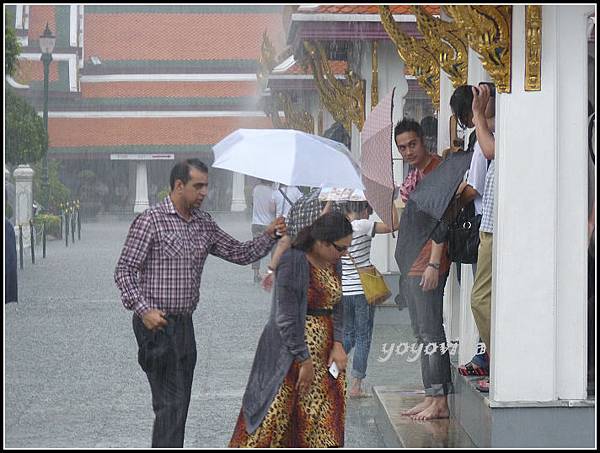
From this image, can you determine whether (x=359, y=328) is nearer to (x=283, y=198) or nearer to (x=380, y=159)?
(x=380, y=159)

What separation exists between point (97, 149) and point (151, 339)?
29.0m

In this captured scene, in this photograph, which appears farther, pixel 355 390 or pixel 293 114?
pixel 293 114

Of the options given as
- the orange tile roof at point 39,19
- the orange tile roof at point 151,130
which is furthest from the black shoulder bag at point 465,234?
Answer: the orange tile roof at point 151,130

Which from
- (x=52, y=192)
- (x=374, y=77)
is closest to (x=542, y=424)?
(x=374, y=77)

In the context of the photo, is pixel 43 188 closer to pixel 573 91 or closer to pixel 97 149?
pixel 97 149

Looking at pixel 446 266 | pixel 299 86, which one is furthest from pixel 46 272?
pixel 446 266

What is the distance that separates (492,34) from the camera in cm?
522

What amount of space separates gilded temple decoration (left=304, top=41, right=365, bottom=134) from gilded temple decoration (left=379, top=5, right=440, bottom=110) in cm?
328

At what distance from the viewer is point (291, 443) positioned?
15.9 feet

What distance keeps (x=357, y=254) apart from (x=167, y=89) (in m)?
27.4

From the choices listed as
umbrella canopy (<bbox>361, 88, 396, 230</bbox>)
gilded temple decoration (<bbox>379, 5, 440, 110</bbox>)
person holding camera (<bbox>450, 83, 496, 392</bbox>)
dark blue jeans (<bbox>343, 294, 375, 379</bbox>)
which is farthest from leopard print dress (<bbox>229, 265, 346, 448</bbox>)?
gilded temple decoration (<bbox>379, 5, 440, 110</bbox>)

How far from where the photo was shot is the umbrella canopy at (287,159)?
5184 mm

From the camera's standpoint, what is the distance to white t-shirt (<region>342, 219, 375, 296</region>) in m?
7.15

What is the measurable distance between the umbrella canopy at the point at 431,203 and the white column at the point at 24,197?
13110 millimetres
